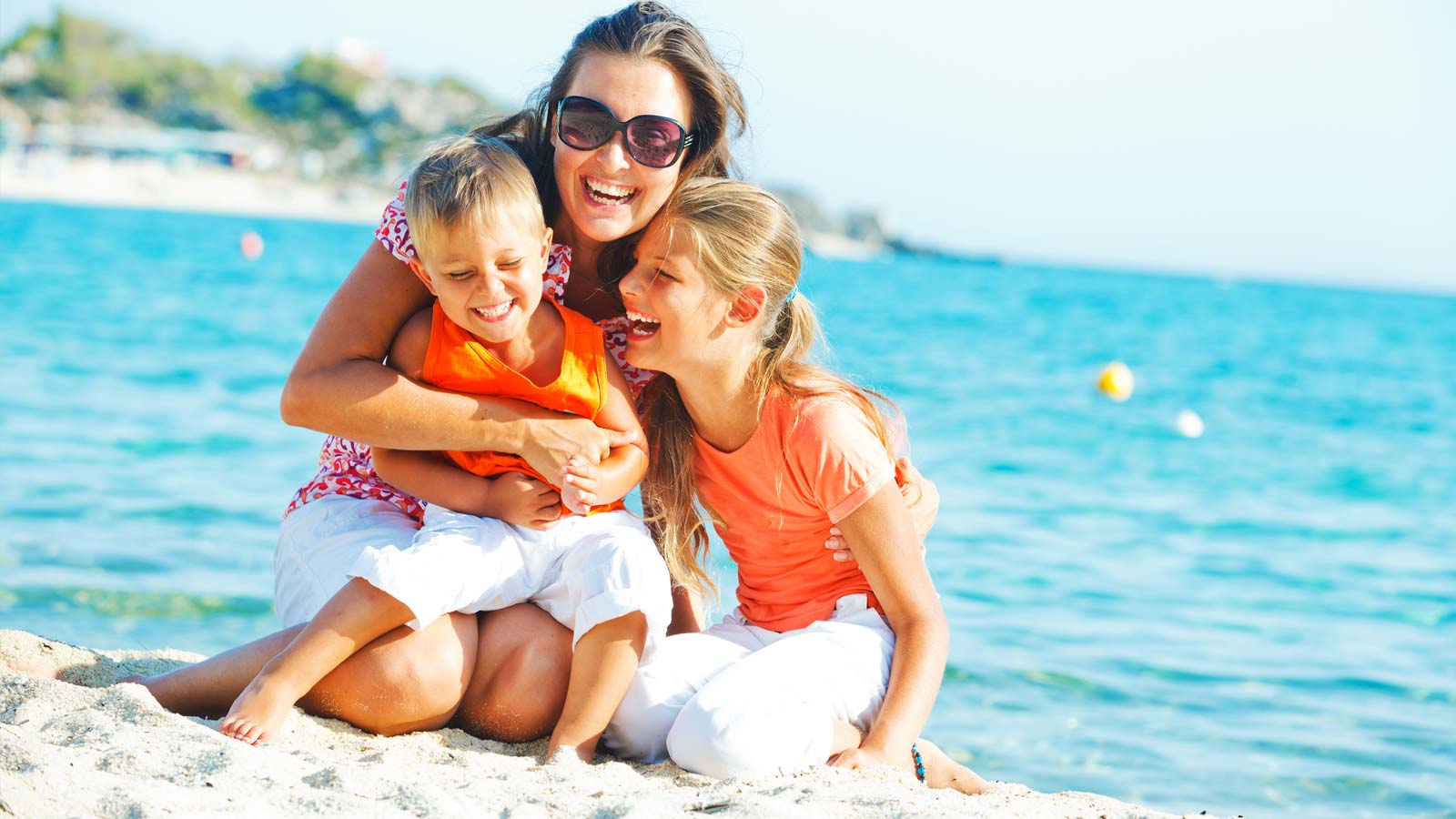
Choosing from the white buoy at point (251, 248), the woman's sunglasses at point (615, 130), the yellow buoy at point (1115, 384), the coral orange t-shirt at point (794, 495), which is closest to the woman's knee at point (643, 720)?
the coral orange t-shirt at point (794, 495)

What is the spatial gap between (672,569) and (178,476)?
17.3 ft

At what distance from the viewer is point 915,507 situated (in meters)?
3.39

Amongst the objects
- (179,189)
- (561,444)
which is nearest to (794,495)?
→ (561,444)

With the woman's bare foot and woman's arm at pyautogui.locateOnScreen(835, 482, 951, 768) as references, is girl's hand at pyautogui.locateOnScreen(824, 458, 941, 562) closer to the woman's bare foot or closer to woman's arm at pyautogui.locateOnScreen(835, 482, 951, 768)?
woman's arm at pyautogui.locateOnScreen(835, 482, 951, 768)

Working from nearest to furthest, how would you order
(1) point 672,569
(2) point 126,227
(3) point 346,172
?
(1) point 672,569, (2) point 126,227, (3) point 346,172

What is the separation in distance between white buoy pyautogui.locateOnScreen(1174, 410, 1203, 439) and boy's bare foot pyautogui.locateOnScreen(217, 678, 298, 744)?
11.6 m

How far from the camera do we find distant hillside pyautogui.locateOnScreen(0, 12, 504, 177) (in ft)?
235

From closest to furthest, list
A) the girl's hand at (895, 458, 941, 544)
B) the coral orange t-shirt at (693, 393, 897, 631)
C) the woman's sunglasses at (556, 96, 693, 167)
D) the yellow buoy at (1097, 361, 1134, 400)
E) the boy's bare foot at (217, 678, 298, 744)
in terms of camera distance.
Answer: the boy's bare foot at (217, 678, 298, 744), the coral orange t-shirt at (693, 393, 897, 631), the woman's sunglasses at (556, 96, 693, 167), the girl's hand at (895, 458, 941, 544), the yellow buoy at (1097, 361, 1134, 400)

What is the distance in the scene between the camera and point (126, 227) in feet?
121

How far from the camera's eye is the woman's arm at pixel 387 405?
300 cm

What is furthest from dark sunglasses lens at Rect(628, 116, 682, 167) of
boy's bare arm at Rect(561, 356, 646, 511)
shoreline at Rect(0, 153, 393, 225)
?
shoreline at Rect(0, 153, 393, 225)

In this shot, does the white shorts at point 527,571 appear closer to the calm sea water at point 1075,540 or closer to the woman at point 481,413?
the woman at point 481,413

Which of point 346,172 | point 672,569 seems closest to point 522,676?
point 672,569

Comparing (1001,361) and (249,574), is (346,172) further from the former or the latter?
(249,574)
